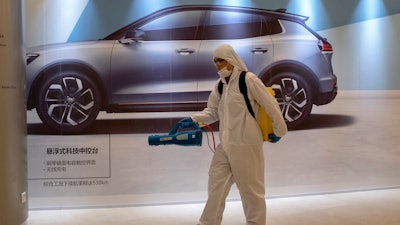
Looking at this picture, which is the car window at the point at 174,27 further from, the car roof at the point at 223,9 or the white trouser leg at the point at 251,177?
the white trouser leg at the point at 251,177

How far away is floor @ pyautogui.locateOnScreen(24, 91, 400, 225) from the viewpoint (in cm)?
385

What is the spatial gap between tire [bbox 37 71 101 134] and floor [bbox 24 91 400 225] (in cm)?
21

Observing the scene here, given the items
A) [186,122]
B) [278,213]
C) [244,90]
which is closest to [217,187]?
[186,122]

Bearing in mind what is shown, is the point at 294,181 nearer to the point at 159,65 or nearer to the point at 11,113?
the point at 159,65

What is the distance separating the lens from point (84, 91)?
4086 millimetres

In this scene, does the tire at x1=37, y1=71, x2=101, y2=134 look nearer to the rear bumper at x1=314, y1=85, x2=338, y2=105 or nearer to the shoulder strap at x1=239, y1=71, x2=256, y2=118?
the shoulder strap at x1=239, y1=71, x2=256, y2=118

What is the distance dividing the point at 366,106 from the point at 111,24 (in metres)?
2.85

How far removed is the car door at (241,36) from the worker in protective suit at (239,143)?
3.99 ft

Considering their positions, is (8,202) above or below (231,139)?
below

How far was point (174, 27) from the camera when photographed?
419cm

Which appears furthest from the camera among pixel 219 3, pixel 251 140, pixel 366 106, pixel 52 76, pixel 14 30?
pixel 366 106

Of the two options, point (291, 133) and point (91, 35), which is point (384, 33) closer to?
point (291, 133)

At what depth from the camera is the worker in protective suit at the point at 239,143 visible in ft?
9.61

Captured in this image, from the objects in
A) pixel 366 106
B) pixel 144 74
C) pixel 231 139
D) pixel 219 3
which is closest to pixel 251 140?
pixel 231 139
